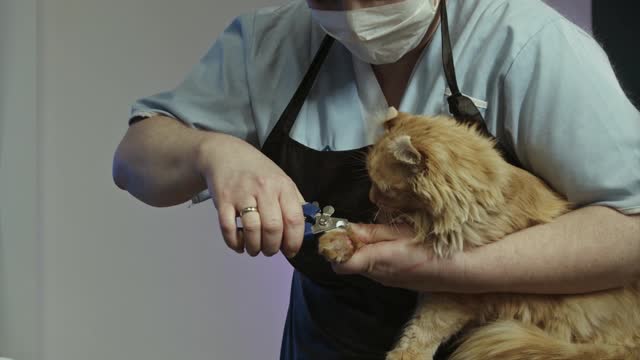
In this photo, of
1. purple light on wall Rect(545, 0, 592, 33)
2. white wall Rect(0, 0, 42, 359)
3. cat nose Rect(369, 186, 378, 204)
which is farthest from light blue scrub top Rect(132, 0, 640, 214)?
purple light on wall Rect(545, 0, 592, 33)

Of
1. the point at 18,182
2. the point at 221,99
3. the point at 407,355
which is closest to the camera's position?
the point at 407,355

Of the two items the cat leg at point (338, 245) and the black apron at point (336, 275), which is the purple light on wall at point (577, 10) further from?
the cat leg at point (338, 245)

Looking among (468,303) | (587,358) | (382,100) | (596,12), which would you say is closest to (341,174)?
(382,100)

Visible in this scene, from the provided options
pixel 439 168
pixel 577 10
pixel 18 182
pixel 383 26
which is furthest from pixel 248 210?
pixel 577 10

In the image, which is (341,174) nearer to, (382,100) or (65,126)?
(382,100)

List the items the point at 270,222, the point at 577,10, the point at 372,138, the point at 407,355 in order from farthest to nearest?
the point at 577,10
the point at 372,138
the point at 407,355
the point at 270,222

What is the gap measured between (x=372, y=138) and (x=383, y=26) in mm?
173

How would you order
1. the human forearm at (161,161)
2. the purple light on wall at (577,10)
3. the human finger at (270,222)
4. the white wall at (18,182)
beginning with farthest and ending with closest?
the purple light on wall at (577,10) < the white wall at (18,182) < the human forearm at (161,161) < the human finger at (270,222)

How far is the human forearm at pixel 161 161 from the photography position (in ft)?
3.67

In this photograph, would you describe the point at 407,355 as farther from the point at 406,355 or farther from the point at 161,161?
Answer: the point at 161,161

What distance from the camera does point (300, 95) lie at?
1.21 m

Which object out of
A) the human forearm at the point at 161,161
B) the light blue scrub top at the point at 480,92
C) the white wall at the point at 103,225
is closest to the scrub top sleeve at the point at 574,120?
the light blue scrub top at the point at 480,92

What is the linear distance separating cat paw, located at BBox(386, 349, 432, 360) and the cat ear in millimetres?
273

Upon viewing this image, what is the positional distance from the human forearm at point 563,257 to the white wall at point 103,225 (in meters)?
1.29
